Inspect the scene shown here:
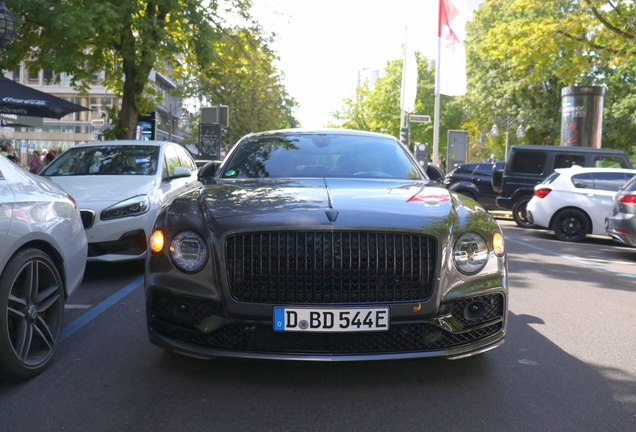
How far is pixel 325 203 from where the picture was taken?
4172 mm

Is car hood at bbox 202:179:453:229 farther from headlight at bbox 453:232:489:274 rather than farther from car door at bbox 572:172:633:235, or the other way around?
car door at bbox 572:172:633:235

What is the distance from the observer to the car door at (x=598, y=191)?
14.2 m

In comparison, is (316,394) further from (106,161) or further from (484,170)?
(484,170)

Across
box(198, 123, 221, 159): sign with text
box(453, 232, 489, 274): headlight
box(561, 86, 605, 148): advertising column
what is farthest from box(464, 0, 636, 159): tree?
box(453, 232, 489, 274): headlight

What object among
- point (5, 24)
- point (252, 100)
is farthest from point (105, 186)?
point (252, 100)

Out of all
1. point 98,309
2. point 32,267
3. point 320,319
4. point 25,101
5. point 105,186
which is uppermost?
point 25,101

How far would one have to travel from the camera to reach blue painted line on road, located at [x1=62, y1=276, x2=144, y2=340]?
535cm

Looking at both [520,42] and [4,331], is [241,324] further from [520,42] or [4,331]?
[520,42]

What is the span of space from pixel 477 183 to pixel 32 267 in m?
18.4

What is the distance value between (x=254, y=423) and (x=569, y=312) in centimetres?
388

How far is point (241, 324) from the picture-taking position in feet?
12.4

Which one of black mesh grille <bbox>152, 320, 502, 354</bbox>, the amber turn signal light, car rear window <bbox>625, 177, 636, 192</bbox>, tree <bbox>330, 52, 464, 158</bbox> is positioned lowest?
black mesh grille <bbox>152, 320, 502, 354</bbox>

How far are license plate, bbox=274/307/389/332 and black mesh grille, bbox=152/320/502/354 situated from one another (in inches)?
2.0

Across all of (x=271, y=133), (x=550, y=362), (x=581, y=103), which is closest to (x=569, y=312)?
(x=550, y=362)
